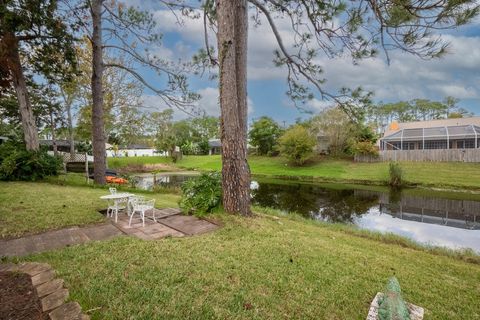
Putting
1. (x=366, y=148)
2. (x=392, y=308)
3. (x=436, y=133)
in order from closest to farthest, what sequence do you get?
(x=392, y=308) → (x=366, y=148) → (x=436, y=133)

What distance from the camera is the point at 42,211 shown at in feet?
17.2

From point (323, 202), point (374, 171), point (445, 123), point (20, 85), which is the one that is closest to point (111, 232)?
point (20, 85)

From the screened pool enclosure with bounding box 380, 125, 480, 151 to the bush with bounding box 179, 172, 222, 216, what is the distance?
2745 centimetres

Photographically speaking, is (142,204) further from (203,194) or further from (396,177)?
(396,177)

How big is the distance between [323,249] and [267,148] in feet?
102

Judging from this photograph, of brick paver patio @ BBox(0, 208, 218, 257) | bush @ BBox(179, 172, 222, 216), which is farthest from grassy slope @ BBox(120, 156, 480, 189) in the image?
brick paver patio @ BBox(0, 208, 218, 257)

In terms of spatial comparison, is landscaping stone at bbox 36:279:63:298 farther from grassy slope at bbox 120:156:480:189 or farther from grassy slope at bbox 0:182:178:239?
grassy slope at bbox 120:156:480:189

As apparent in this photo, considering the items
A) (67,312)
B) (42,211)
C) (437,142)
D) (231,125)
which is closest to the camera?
(67,312)

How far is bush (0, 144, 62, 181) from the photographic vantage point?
9172 mm

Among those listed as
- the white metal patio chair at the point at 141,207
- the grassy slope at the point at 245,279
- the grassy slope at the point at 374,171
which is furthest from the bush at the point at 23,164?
the grassy slope at the point at 374,171

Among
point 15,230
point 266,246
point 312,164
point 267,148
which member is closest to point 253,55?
point 266,246

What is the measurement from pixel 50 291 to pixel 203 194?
132 inches

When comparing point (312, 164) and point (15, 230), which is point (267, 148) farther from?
point (15, 230)

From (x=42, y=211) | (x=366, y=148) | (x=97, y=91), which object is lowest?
(x=42, y=211)
